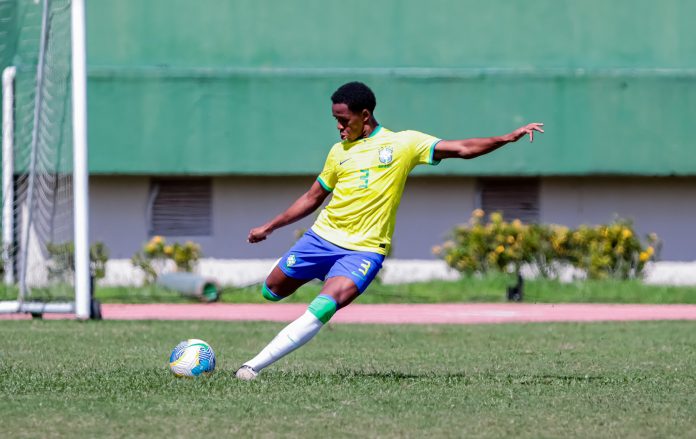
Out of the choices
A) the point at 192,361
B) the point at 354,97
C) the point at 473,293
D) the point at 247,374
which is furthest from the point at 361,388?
the point at 473,293

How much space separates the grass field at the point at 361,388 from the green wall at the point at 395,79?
10993 mm

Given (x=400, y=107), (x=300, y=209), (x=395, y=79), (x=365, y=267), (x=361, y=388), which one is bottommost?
(x=361, y=388)

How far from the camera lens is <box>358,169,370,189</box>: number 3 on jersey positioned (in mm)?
10398

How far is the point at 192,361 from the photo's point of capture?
34.3 ft

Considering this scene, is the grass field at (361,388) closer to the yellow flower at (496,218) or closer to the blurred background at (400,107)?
the yellow flower at (496,218)

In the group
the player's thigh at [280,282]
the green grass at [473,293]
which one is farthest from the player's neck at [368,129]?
the green grass at [473,293]

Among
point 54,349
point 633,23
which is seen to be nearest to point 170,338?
point 54,349

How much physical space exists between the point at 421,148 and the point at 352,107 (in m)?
0.65

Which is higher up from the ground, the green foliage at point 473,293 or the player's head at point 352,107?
the player's head at point 352,107

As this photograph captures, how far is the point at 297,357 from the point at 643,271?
47.4ft

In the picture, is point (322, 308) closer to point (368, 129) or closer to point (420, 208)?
point (368, 129)

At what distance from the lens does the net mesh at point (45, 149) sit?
18938 mm

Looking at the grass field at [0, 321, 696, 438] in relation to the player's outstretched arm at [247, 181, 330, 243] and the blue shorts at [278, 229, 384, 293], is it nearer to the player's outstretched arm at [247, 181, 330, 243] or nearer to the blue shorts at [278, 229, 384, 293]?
the blue shorts at [278, 229, 384, 293]

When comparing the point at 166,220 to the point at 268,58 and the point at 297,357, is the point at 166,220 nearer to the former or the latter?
the point at 268,58
